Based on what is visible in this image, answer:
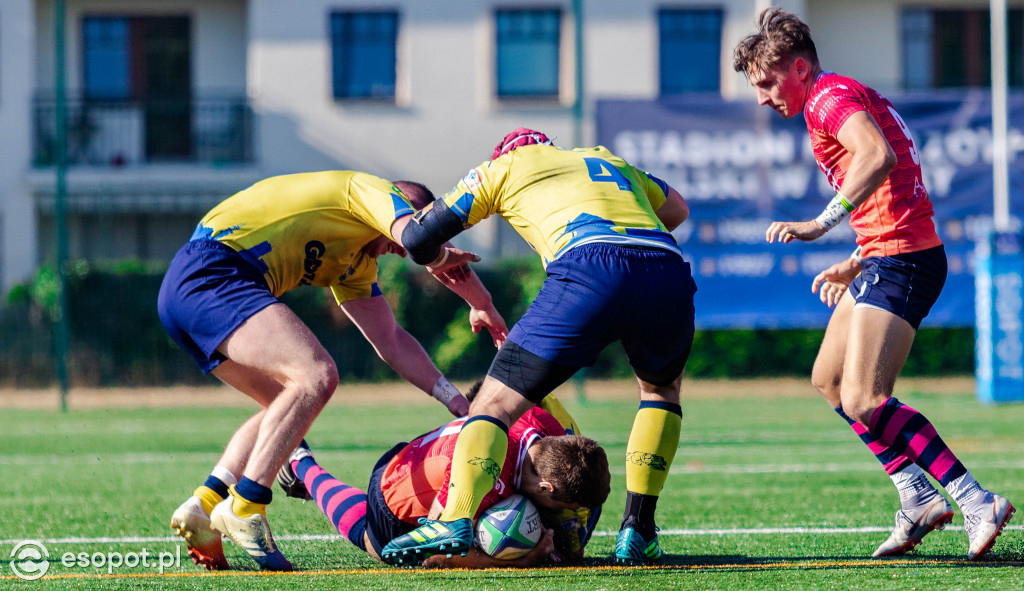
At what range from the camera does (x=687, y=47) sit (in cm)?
2256

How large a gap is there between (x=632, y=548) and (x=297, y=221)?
1.91 metres

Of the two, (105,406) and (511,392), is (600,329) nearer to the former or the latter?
(511,392)

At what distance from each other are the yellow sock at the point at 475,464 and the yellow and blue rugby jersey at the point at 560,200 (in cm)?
69

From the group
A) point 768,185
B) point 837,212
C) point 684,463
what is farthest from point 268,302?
point 768,185

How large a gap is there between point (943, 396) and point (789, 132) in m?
4.43

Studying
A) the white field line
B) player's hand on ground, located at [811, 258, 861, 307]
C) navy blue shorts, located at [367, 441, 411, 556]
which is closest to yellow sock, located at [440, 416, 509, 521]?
navy blue shorts, located at [367, 441, 411, 556]

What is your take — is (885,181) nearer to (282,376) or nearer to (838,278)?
(838,278)

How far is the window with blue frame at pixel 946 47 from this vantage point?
2312 centimetres

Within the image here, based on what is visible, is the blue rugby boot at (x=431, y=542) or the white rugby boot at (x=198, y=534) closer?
the blue rugby boot at (x=431, y=542)

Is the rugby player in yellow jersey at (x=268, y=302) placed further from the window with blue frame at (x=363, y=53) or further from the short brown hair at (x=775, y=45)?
the window with blue frame at (x=363, y=53)

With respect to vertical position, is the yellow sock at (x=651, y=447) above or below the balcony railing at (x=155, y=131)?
below

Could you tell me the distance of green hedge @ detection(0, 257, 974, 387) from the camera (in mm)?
18906

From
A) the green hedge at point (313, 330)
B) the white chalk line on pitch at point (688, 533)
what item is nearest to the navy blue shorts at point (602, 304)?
the white chalk line on pitch at point (688, 533)

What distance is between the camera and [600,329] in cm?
417
